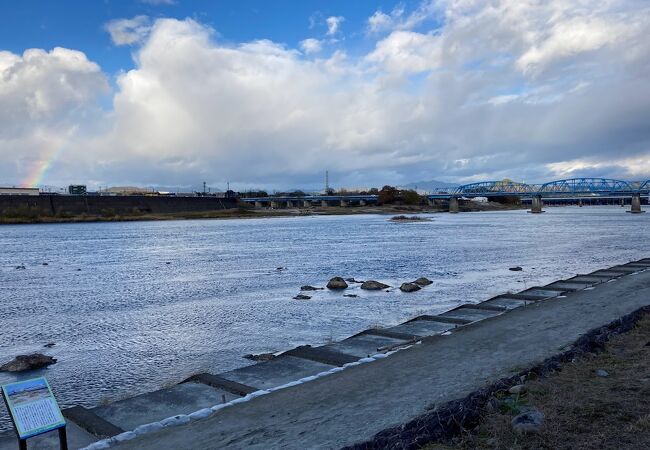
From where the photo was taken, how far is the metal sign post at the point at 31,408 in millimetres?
5449

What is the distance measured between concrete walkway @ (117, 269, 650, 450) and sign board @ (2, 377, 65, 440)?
6.60 feet

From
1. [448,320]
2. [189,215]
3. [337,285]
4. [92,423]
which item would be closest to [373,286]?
[337,285]

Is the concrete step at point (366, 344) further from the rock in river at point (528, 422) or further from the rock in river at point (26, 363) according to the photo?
the rock in river at point (26, 363)

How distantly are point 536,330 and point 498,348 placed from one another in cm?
211

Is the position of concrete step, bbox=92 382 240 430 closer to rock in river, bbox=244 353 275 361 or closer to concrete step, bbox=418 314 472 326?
rock in river, bbox=244 353 275 361

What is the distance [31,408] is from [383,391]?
17.2 feet

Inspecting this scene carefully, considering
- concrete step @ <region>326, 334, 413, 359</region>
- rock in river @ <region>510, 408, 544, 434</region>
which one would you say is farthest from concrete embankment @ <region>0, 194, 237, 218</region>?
rock in river @ <region>510, 408, 544, 434</region>

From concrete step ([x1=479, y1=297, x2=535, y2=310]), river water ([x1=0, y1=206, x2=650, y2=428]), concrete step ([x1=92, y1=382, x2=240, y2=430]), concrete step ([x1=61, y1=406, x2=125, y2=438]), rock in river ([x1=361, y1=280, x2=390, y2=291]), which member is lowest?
river water ([x1=0, y1=206, x2=650, y2=428])

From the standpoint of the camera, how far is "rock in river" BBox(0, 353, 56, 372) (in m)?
13.7

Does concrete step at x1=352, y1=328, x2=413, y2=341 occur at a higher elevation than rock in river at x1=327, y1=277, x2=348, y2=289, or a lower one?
higher

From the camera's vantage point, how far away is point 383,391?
902 centimetres

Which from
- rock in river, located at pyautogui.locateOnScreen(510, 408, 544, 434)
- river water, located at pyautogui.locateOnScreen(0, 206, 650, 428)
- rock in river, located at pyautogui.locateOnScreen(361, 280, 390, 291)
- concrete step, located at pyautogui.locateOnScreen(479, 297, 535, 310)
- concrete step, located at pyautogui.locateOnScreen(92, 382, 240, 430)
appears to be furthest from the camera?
rock in river, located at pyautogui.locateOnScreen(361, 280, 390, 291)

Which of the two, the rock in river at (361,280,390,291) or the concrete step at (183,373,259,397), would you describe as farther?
the rock in river at (361,280,390,291)

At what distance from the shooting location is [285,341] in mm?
16250
